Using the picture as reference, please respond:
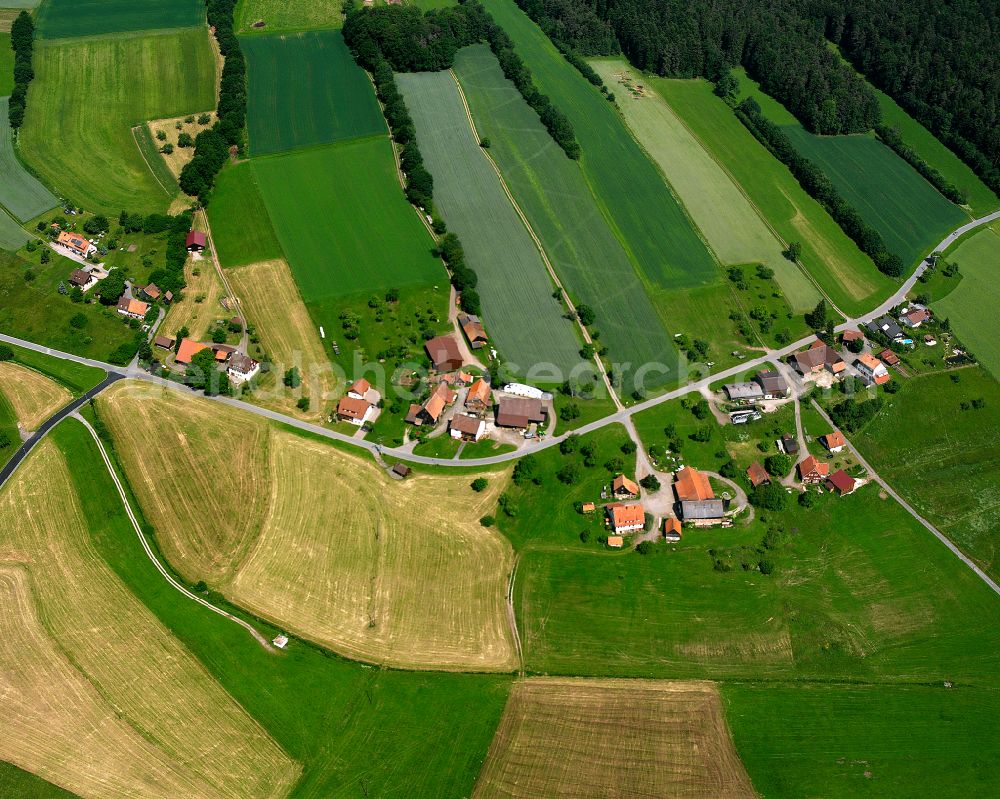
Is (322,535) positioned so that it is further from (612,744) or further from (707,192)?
(707,192)

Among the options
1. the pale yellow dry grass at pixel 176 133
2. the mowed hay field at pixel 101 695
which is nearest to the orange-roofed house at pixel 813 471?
the mowed hay field at pixel 101 695

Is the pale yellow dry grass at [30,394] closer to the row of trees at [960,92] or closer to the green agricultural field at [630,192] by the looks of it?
the green agricultural field at [630,192]

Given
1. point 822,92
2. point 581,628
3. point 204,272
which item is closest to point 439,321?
point 204,272

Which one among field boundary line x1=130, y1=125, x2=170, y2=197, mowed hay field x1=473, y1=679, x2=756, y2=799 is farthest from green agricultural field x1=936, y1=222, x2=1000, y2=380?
field boundary line x1=130, y1=125, x2=170, y2=197

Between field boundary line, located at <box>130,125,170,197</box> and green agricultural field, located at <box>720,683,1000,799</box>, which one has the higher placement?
field boundary line, located at <box>130,125,170,197</box>

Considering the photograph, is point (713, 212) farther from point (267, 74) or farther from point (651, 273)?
point (267, 74)

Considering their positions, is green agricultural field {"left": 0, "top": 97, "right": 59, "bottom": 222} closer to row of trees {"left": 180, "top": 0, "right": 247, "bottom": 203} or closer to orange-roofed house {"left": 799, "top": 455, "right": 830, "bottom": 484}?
row of trees {"left": 180, "top": 0, "right": 247, "bottom": 203}
